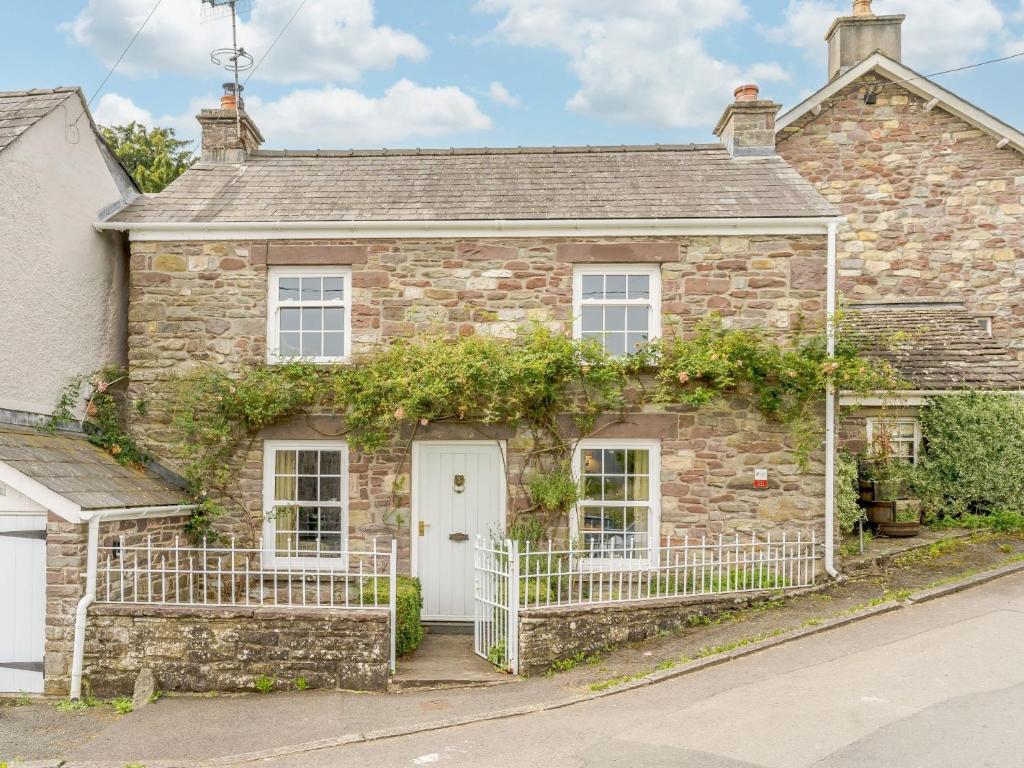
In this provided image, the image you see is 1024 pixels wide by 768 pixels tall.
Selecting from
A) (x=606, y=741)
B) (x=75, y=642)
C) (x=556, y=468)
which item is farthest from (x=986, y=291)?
(x=75, y=642)

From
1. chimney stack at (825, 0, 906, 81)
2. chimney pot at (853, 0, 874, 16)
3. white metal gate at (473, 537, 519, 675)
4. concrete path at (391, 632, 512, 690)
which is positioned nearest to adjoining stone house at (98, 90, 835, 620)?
concrete path at (391, 632, 512, 690)

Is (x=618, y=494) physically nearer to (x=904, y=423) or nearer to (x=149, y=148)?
(x=904, y=423)

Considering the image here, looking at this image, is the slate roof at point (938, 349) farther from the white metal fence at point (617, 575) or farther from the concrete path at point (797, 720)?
the concrete path at point (797, 720)

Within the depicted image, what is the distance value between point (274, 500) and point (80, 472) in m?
2.53

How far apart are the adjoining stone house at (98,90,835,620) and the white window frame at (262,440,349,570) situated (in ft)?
0.09

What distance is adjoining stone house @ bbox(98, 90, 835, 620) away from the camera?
11.1m

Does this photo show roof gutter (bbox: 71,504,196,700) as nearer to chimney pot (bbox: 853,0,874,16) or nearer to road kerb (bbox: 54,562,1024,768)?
road kerb (bbox: 54,562,1024,768)

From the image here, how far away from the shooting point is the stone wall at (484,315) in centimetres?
1105

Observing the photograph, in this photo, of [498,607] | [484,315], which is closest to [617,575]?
[498,607]

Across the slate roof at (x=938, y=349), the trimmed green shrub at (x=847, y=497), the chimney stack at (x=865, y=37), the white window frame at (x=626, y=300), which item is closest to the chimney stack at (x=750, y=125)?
the white window frame at (x=626, y=300)

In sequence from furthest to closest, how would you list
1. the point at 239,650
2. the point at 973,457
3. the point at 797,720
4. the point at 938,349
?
the point at 938,349 → the point at 973,457 → the point at 239,650 → the point at 797,720

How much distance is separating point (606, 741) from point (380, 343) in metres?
6.14

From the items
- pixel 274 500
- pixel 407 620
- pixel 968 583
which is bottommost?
pixel 407 620

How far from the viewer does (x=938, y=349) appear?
14648mm
